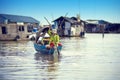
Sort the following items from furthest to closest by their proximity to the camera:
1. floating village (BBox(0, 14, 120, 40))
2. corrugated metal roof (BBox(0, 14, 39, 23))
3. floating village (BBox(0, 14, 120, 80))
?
corrugated metal roof (BBox(0, 14, 39, 23)), floating village (BBox(0, 14, 120, 40)), floating village (BBox(0, 14, 120, 80))

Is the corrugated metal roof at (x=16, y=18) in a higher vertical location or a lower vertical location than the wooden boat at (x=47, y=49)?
higher

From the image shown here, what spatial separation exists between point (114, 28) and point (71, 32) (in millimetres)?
30555

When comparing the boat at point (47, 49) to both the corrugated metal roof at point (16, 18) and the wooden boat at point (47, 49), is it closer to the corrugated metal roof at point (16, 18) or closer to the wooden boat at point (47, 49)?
the wooden boat at point (47, 49)

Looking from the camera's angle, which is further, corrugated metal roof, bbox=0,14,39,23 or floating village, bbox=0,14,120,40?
corrugated metal roof, bbox=0,14,39,23

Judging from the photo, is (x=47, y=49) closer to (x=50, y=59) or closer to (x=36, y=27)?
(x=50, y=59)

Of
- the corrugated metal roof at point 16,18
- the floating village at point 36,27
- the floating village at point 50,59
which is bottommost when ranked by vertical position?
the floating village at point 50,59

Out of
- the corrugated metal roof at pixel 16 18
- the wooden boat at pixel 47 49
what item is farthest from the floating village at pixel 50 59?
the corrugated metal roof at pixel 16 18

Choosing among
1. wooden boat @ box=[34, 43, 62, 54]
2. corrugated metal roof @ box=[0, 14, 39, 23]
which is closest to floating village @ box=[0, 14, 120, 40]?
corrugated metal roof @ box=[0, 14, 39, 23]

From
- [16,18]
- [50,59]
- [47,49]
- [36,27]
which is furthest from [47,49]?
[36,27]

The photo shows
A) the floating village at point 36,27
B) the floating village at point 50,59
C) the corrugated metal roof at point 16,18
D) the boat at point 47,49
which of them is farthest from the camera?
the corrugated metal roof at point 16,18

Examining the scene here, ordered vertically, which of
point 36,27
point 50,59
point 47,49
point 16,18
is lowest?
point 50,59

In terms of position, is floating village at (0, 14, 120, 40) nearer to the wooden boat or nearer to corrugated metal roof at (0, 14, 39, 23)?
corrugated metal roof at (0, 14, 39, 23)

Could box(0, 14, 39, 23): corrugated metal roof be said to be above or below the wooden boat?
above

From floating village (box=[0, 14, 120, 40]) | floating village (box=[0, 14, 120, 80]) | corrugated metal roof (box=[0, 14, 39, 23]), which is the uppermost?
corrugated metal roof (box=[0, 14, 39, 23])
